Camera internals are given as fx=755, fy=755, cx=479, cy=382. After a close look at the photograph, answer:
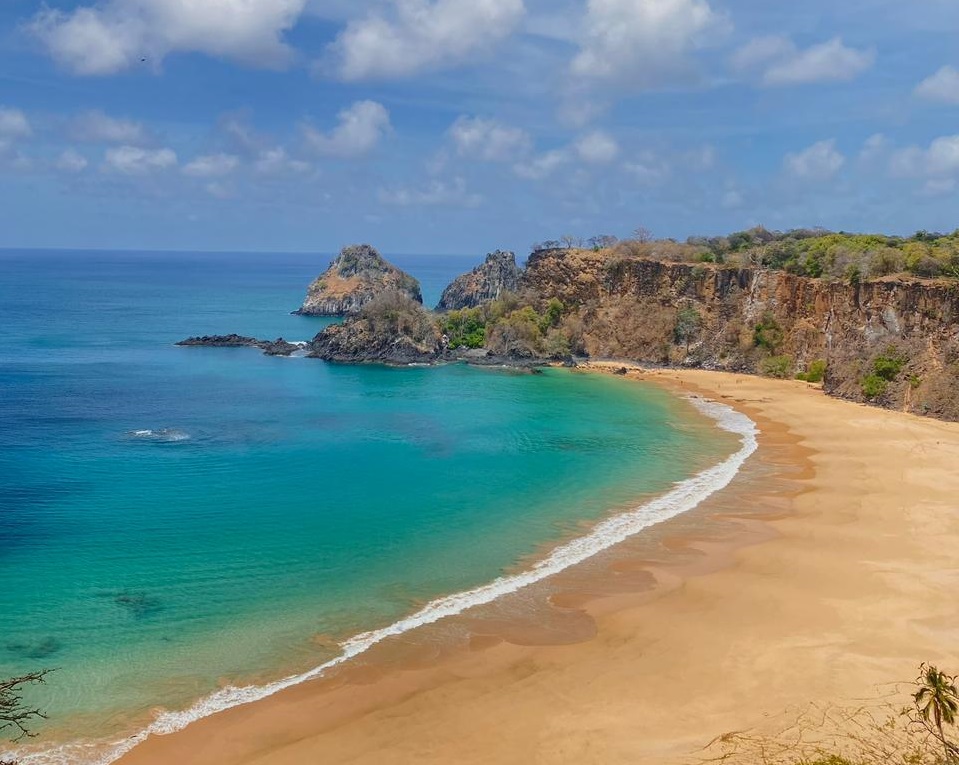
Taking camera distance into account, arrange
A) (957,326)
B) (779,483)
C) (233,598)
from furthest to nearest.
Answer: (957,326), (779,483), (233,598)

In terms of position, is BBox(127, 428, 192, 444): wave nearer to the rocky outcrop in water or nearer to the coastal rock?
the coastal rock

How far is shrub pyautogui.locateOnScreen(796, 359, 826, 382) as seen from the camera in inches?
2363

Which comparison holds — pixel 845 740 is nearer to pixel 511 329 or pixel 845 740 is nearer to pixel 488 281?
pixel 511 329

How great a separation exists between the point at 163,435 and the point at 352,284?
2975 inches

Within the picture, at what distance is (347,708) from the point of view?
17.0 meters

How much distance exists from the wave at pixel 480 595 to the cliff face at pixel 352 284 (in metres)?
78.6

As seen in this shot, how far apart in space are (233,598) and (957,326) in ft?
156

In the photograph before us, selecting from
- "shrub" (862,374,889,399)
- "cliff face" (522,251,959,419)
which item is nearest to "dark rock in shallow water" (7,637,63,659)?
"cliff face" (522,251,959,419)

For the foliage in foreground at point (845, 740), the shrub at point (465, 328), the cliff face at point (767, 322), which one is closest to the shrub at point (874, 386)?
the cliff face at point (767, 322)

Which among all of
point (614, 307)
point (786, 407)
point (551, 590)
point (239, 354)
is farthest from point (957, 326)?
point (239, 354)

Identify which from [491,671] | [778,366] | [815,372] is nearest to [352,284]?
[778,366]

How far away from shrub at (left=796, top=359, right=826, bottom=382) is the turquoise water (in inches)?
517

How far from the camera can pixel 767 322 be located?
2542 inches

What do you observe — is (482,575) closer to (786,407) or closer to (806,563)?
(806,563)
